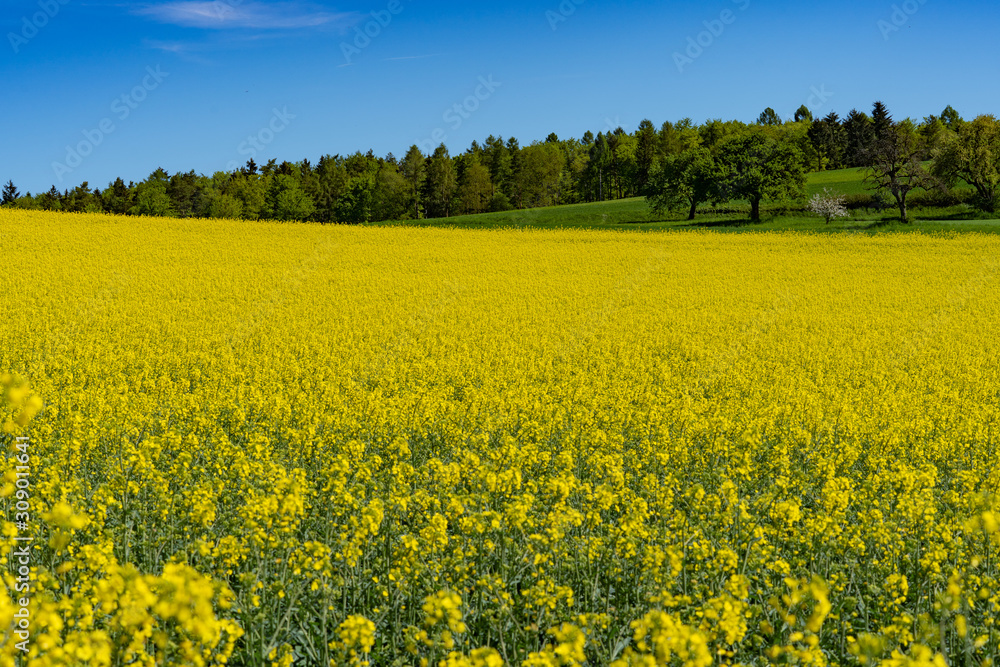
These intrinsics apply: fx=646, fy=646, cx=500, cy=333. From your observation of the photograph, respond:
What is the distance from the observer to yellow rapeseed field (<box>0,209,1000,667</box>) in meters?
4.05

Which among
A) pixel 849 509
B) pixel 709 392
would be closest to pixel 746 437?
pixel 849 509

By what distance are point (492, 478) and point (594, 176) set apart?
112936 mm

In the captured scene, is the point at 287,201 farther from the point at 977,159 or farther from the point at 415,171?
the point at 977,159

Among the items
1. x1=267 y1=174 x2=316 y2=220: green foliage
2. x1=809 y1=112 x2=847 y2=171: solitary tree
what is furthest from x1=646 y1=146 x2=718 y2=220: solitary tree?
x1=809 y1=112 x2=847 y2=171: solitary tree

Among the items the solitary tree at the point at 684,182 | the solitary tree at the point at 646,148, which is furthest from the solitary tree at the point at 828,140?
the solitary tree at the point at 684,182

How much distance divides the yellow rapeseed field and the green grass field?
28.2 metres

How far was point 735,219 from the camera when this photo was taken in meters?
57.4

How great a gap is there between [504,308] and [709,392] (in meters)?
Result: 10.4

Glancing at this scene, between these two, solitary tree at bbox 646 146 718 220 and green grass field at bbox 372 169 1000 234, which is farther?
solitary tree at bbox 646 146 718 220

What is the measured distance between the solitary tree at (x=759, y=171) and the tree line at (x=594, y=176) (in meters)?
0.11

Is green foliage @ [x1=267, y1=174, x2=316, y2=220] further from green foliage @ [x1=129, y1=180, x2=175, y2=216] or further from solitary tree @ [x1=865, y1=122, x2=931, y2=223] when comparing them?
solitary tree @ [x1=865, y1=122, x2=931, y2=223]

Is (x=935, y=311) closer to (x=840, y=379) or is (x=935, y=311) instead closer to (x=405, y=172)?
(x=840, y=379)
